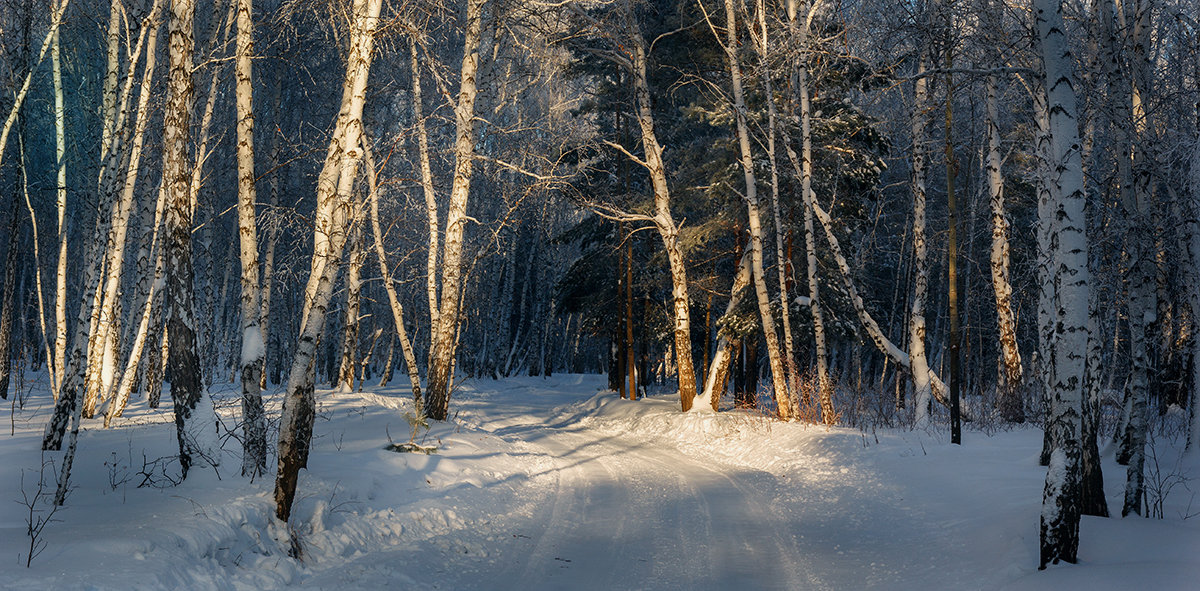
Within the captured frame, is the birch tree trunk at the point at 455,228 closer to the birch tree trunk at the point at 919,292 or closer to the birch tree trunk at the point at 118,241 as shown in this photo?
the birch tree trunk at the point at 118,241

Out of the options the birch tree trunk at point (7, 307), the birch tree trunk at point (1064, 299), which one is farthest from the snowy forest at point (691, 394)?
the birch tree trunk at point (7, 307)

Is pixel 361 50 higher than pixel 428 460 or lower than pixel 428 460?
higher

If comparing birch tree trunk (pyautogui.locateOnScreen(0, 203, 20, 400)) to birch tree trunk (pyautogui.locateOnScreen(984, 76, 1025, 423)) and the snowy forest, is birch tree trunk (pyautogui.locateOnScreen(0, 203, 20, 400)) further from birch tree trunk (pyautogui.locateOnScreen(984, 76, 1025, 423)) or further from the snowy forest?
birch tree trunk (pyautogui.locateOnScreen(984, 76, 1025, 423))

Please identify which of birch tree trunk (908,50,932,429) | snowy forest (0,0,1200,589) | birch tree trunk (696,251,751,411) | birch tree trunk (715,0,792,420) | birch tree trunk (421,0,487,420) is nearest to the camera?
snowy forest (0,0,1200,589)

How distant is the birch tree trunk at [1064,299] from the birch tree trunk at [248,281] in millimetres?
A: 7776

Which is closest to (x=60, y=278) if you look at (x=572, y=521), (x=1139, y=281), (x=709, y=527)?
(x=572, y=521)

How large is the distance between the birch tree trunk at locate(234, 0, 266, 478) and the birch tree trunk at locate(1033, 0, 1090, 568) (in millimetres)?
7776

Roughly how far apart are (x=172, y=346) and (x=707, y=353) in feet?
69.2

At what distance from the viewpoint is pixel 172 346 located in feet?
24.3

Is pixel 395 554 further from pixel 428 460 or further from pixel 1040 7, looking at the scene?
pixel 1040 7

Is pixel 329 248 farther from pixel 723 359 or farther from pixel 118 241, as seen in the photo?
pixel 723 359

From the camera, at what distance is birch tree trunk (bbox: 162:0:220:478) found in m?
7.30

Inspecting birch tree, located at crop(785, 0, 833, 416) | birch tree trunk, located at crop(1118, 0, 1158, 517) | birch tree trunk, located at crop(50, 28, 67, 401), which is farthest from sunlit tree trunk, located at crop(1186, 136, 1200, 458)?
birch tree trunk, located at crop(50, 28, 67, 401)

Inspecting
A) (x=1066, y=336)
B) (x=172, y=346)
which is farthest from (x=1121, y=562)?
(x=172, y=346)
